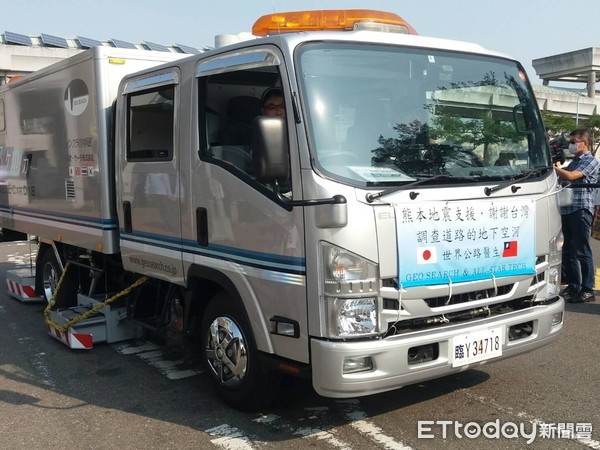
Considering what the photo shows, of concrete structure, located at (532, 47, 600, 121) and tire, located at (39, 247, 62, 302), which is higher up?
concrete structure, located at (532, 47, 600, 121)

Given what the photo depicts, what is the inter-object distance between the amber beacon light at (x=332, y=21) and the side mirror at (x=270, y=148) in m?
0.98

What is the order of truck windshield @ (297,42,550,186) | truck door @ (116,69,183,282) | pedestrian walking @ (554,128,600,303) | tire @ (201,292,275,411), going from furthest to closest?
pedestrian walking @ (554,128,600,303) → truck door @ (116,69,183,282) → tire @ (201,292,275,411) → truck windshield @ (297,42,550,186)

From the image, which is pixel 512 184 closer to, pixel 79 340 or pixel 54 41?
pixel 79 340

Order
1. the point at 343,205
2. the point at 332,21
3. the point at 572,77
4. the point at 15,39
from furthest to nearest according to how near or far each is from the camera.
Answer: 1. the point at 572,77
2. the point at 15,39
3. the point at 332,21
4. the point at 343,205

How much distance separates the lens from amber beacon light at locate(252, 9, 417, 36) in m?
4.14

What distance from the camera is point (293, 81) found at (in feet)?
11.7

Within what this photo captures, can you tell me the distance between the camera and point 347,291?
344 centimetres

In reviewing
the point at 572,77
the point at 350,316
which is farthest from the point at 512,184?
the point at 572,77

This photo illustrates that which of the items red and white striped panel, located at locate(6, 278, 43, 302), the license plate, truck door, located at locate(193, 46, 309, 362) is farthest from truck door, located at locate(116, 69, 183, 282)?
red and white striped panel, located at locate(6, 278, 43, 302)

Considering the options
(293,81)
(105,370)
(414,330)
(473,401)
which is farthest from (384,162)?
(105,370)

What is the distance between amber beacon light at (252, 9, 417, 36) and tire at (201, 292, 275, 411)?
1.85 meters

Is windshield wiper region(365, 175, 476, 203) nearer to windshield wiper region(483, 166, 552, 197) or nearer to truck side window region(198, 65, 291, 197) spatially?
windshield wiper region(483, 166, 552, 197)

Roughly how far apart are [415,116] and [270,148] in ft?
3.24

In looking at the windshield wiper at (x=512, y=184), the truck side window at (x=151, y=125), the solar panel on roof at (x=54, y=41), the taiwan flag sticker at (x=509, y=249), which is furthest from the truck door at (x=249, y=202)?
the solar panel on roof at (x=54, y=41)
